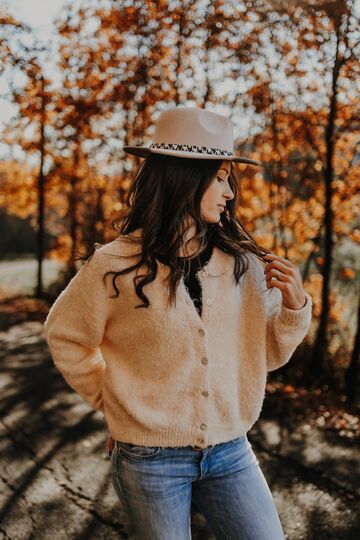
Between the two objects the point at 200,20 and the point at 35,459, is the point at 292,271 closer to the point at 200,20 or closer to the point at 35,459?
the point at 35,459

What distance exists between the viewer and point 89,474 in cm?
466

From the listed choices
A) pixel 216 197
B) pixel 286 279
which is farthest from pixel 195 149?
pixel 286 279

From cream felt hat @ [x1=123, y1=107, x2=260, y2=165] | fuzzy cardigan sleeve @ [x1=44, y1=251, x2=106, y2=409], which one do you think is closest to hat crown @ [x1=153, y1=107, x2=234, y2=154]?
cream felt hat @ [x1=123, y1=107, x2=260, y2=165]

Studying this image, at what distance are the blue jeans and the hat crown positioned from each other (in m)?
1.07

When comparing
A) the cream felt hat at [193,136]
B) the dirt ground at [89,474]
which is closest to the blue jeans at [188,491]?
the cream felt hat at [193,136]

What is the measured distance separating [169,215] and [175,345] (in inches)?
18.9

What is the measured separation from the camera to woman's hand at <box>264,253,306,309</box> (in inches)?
78.2

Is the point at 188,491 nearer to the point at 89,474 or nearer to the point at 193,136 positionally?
the point at 193,136

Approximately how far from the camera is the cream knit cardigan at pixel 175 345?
1.95 m

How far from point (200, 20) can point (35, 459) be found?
24.8 feet

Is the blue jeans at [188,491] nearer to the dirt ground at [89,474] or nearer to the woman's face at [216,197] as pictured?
the woman's face at [216,197]

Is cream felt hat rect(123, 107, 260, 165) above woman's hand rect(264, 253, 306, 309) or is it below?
above

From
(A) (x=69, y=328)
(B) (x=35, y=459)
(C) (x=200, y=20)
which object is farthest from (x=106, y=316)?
(C) (x=200, y=20)

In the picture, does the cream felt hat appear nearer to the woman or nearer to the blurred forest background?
the woman
